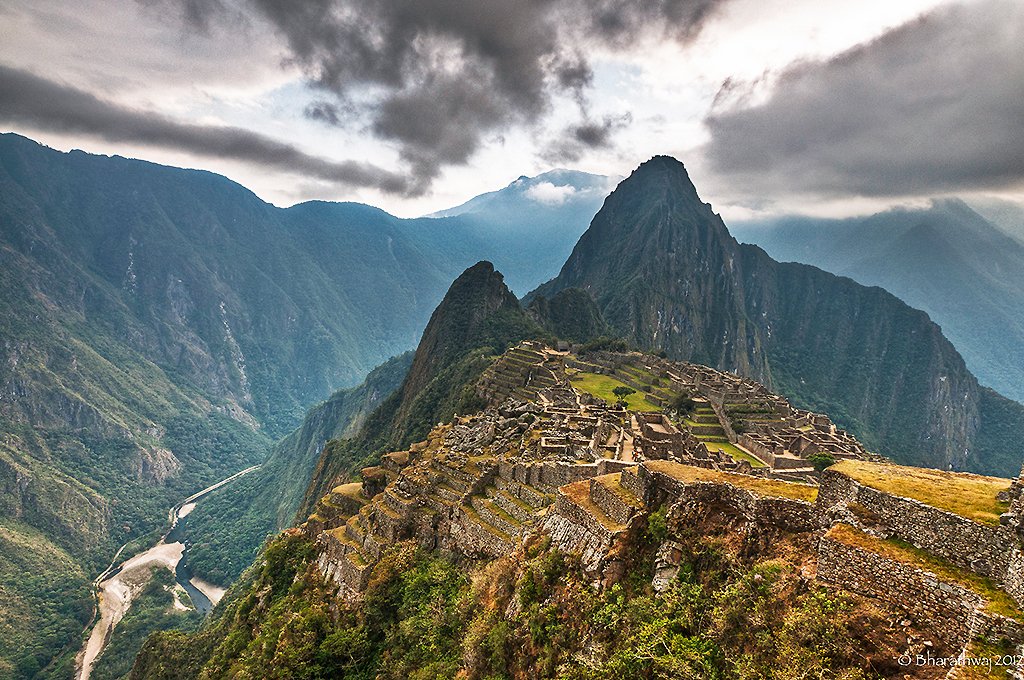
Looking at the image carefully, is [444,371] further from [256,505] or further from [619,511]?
[619,511]

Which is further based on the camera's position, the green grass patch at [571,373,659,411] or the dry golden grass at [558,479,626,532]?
the green grass patch at [571,373,659,411]

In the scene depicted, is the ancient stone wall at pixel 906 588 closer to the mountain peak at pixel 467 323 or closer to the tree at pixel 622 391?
the tree at pixel 622 391

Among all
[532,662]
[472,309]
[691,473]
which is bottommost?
[532,662]

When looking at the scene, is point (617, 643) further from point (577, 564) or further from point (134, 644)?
point (134, 644)

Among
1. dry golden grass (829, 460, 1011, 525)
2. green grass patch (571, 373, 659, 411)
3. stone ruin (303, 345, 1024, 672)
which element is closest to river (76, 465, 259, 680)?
green grass patch (571, 373, 659, 411)

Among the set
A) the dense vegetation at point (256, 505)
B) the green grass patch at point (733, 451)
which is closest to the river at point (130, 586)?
the dense vegetation at point (256, 505)

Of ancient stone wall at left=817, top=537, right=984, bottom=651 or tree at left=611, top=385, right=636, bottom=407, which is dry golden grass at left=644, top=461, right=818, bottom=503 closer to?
ancient stone wall at left=817, top=537, right=984, bottom=651

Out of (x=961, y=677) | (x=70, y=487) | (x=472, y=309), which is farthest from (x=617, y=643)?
(x=70, y=487)
